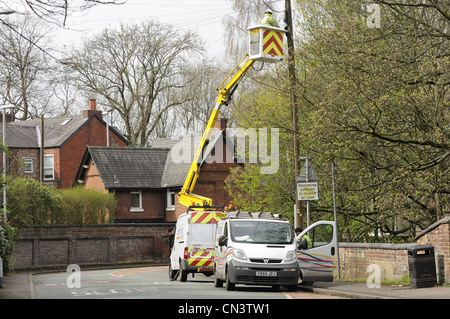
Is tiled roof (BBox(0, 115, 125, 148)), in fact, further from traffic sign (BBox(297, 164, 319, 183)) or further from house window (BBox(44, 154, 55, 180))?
traffic sign (BBox(297, 164, 319, 183))

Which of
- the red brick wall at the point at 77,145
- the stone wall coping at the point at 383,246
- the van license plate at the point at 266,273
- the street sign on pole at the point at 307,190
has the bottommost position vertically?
the van license plate at the point at 266,273

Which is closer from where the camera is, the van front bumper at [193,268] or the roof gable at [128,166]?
the van front bumper at [193,268]

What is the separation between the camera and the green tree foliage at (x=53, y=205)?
38406 millimetres

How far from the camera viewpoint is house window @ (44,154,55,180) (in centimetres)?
6059

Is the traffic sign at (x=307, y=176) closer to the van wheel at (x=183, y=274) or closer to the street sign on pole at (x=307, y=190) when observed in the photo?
the street sign on pole at (x=307, y=190)

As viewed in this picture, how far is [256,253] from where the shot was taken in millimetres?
18156

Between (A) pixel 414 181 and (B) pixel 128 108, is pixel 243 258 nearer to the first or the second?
(A) pixel 414 181

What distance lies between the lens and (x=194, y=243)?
2389 centimetres

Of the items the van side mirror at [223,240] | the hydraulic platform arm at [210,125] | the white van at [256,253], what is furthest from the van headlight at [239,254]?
the hydraulic platform arm at [210,125]

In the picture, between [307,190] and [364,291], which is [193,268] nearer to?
[307,190]

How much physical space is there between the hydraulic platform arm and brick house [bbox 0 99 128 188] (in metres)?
29.0

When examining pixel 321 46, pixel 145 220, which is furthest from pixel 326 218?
pixel 145 220

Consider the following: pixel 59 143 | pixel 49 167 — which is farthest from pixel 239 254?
pixel 49 167
